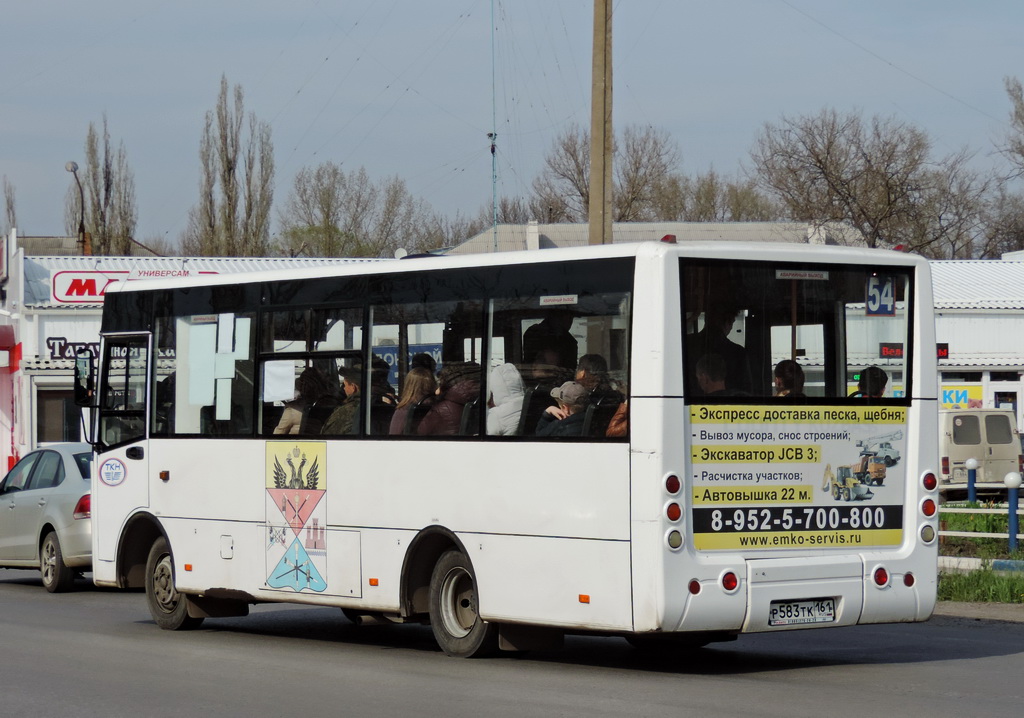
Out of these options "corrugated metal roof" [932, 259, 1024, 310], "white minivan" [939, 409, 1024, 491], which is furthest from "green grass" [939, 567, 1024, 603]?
"corrugated metal roof" [932, 259, 1024, 310]

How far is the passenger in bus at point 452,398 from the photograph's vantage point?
36.5 ft

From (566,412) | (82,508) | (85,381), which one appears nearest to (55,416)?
(82,508)

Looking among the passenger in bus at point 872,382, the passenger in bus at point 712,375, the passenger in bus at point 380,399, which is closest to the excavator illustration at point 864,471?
the passenger in bus at point 872,382

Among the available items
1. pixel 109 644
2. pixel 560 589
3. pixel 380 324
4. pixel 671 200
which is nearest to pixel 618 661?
pixel 560 589

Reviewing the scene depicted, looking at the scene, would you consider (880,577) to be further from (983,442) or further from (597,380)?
(983,442)

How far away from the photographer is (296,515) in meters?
12.5

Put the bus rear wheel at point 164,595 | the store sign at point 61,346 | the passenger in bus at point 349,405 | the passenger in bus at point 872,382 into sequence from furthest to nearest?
the store sign at point 61,346
the bus rear wheel at point 164,595
the passenger in bus at point 349,405
the passenger in bus at point 872,382

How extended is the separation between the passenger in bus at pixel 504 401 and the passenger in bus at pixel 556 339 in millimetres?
192

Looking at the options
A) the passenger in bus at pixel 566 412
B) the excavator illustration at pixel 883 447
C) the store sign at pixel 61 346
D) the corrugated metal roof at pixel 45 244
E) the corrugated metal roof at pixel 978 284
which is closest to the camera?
the passenger in bus at pixel 566 412

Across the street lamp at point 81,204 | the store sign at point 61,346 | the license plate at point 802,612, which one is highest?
the street lamp at point 81,204

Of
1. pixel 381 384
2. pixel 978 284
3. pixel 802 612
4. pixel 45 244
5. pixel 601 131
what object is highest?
pixel 45 244

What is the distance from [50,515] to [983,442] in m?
19.7

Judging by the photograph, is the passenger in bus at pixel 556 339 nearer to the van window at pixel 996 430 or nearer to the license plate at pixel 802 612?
the license plate at pixel 802 612

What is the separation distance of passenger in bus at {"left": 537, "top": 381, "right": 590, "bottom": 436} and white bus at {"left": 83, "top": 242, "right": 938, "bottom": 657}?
0.02 m
